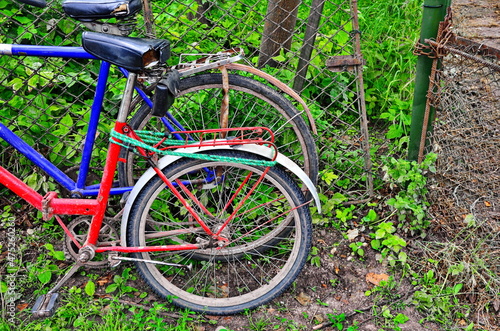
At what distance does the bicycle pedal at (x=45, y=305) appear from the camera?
9.00ft

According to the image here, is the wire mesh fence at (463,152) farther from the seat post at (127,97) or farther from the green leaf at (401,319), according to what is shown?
the seat post at (127,97)

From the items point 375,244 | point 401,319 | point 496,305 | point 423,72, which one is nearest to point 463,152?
point 423,72

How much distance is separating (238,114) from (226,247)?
0.94m

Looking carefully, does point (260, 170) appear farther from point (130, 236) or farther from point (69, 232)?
point (69, 232)

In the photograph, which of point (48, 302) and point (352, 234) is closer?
point (48, 302)

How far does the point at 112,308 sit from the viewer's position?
2902mm

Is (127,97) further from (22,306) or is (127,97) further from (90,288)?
(22,306)

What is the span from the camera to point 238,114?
336 cm

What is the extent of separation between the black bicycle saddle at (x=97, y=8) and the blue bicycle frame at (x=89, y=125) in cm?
25

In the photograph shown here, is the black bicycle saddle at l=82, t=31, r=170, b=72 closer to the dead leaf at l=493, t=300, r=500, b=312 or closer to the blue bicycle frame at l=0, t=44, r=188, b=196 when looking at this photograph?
the blue bicycle frame at l=0, t=44, r=188, b=196

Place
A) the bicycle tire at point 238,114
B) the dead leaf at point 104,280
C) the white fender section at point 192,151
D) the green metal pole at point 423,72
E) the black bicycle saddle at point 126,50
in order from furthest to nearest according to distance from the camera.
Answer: the dead leaf at point 104,280 < the green metal pole at point 423,72 < the bicycle tire at point 238,114 < the white fender section at point 192,151 < the black bicycle saddle at point 126,50

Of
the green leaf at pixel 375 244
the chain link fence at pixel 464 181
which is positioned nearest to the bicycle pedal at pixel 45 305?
the green leaf at pixel 375 244

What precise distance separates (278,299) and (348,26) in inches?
82.7

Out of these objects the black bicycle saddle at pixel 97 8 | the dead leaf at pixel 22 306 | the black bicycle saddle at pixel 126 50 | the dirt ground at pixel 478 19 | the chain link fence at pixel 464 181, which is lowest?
the dead leaf at pixel 22 306
